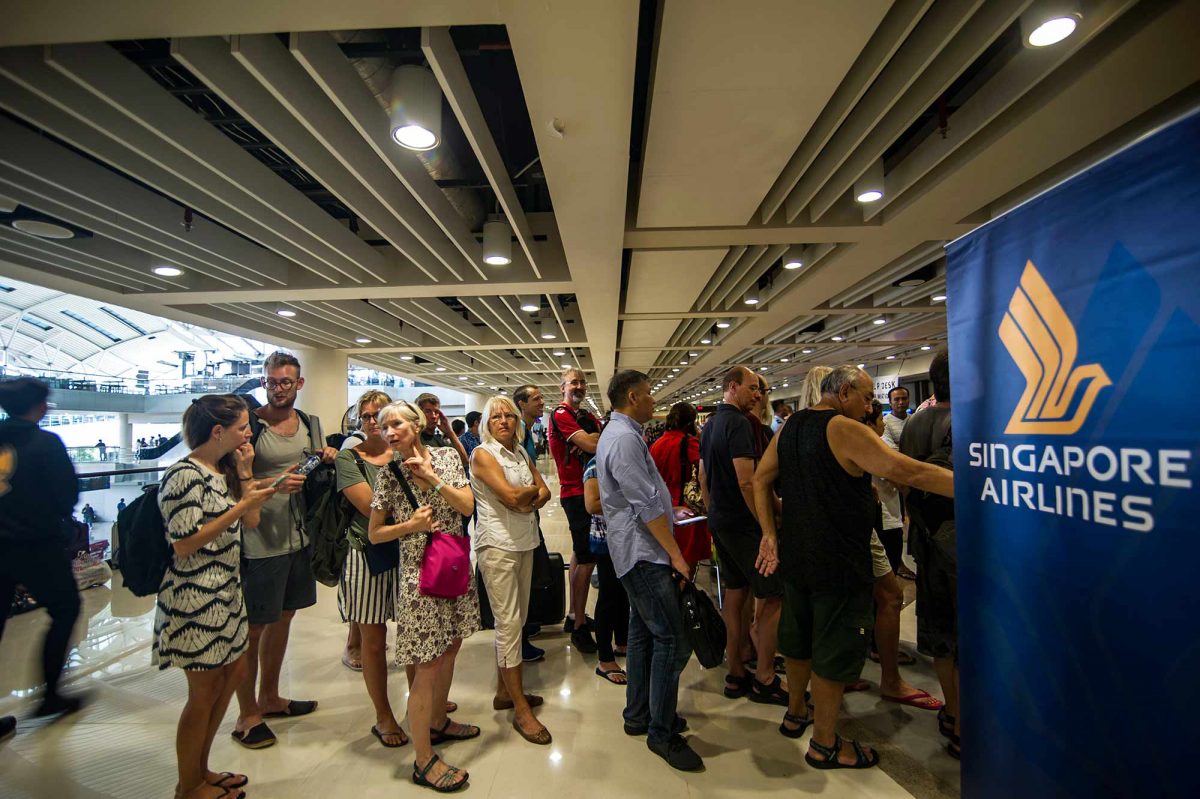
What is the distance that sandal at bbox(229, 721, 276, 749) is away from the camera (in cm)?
221

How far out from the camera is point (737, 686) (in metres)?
2.60

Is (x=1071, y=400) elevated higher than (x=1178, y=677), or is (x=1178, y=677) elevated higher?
(x=1071, y=400)

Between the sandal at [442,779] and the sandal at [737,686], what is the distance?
136 centimetres

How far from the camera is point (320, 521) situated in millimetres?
2227

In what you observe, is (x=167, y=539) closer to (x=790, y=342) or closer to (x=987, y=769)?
(x=987, y=769)

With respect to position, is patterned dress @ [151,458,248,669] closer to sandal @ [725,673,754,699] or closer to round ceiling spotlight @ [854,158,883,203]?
sandal @ [725,673,754,699]

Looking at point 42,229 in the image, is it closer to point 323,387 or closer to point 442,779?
point 442,779

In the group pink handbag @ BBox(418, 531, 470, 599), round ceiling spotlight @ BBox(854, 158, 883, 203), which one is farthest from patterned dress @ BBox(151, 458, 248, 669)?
round ceiling spotlight @ BBox(854, 158, 883, 203)

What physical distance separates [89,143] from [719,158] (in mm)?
3703

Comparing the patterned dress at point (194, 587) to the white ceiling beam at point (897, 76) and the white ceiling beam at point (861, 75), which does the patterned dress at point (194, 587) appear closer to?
the white ceiling beam at point (861, 75)

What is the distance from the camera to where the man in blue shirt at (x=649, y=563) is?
1.97 m

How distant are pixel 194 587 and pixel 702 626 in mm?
1845

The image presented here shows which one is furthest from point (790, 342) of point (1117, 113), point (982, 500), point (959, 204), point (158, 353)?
point (158, 353)

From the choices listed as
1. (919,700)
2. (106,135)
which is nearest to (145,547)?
(106,135)
